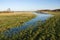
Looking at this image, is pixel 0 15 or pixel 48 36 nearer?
pixel 48 36

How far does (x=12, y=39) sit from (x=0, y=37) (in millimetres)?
904

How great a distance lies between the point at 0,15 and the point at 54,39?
942 cm

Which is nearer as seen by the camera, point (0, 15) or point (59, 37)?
point (59, 37)

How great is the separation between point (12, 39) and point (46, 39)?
86.4 inches

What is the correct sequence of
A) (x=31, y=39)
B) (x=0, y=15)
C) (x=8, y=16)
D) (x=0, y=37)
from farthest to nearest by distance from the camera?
1. (x=8, y=16)
2. (x=0, y=15)
3. (x=0, y=37)
4. (x=31, y=39)

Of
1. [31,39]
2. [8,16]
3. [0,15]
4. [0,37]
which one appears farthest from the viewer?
[8,16]

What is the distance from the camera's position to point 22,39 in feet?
28.7

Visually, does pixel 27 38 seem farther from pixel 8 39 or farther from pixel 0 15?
pixel 0 15

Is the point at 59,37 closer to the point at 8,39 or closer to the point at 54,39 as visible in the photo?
the point at 54,39

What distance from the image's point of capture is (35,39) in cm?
872

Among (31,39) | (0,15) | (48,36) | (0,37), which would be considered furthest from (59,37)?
(0,15)

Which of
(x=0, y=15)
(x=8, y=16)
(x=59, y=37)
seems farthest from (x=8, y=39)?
(x=8, y=16)

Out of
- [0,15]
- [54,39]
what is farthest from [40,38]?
[0,15]

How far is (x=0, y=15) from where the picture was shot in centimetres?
1634
